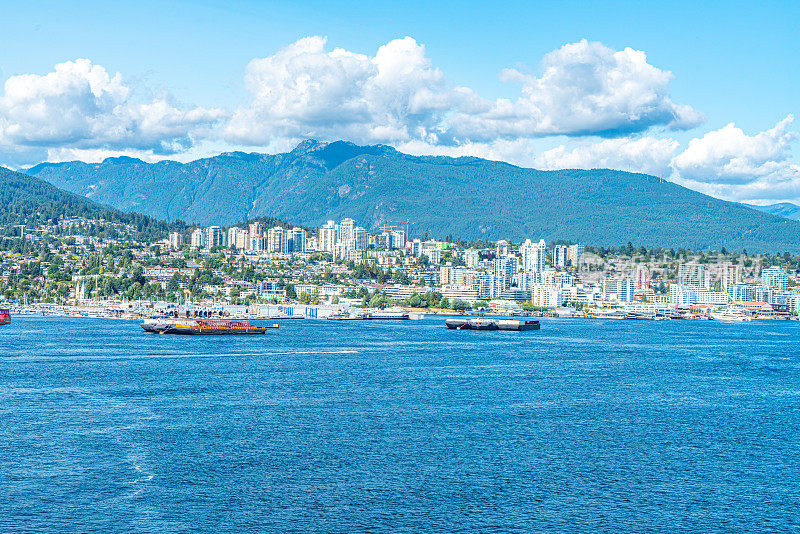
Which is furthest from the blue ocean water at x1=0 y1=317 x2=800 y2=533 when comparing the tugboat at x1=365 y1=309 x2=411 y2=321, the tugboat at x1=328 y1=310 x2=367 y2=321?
the tugboat at x1=365 y1=309 x2=411 y2=321

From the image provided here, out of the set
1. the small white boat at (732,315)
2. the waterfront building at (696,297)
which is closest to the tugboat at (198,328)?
the small white boat at (732,315)

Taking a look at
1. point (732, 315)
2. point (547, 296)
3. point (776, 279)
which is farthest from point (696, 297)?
point (547, 296)

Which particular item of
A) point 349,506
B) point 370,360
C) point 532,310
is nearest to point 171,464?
point 349,506

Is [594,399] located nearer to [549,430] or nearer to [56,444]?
[549,430]

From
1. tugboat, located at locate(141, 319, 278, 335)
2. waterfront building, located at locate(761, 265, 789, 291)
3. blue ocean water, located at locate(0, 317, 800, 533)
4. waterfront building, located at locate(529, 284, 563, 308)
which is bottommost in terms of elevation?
blue ocean water, located at locate(0, 317, 800, 533)

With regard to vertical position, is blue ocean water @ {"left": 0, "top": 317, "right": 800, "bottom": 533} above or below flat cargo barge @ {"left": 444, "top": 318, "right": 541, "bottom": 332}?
below

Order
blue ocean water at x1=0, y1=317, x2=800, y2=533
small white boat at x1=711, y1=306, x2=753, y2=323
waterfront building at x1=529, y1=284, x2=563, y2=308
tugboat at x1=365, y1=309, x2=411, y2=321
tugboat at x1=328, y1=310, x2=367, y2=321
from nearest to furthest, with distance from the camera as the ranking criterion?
blue ocean water at x1=0, y1=317, x2=800, y2=533 < tugboat at x1=328, y1=310, x2=367, y2=321 < tugboat at x1=365, y1=309, x2=411, y2=321 < small white boat at x1=711, y1=306, x2=753, y2=323 < waterfront building at x1=529, y1=284, x2=563, y2=308

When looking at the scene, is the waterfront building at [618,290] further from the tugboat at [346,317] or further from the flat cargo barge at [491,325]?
the flat cargo barge at [491,325]

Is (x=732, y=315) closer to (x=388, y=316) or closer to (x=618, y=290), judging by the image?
(x=618, y=290)

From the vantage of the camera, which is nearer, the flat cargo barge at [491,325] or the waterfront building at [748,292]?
the flat cargo barge at [491,325]

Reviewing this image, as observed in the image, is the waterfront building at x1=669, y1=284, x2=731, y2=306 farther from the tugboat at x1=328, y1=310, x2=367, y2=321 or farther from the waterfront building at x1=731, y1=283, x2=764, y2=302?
the tugboat at x1=328, y1=310, x2=367, y2=321
